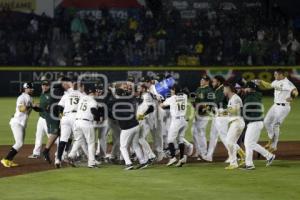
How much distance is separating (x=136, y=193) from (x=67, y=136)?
3238mm

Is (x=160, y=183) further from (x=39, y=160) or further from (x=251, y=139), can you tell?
(x=39, y=160)

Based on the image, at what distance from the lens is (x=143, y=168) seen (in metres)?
15.0

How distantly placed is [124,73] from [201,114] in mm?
14300

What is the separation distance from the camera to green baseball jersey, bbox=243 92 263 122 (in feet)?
48.4

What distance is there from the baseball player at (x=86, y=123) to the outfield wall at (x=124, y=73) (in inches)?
593

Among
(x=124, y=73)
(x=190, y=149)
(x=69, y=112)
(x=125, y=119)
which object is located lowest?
(x=190, y=149)

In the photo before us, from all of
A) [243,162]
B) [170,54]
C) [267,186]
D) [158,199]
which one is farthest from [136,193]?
[170,54]

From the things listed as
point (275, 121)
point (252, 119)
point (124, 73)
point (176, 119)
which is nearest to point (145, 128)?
point (176, 119)

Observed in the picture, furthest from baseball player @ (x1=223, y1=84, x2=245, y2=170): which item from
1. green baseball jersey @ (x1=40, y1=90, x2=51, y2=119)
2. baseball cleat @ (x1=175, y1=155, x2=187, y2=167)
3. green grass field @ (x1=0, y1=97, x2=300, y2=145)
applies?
green grass field @ (x1=0, y1=97, x2=300, y2=145)

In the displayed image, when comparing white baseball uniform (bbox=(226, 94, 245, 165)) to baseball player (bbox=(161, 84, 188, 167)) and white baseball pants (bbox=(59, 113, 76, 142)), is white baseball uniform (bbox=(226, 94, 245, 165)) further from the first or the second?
white baseball pants (bbox=(59, 113, 76, 142))

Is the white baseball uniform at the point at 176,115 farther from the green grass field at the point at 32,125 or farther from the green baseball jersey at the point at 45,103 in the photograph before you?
the green grass field at the point at 32,125

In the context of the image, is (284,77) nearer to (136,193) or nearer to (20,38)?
(136,193)

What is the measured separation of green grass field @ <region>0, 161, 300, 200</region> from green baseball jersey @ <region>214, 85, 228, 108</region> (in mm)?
1498

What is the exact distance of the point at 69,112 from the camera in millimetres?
15109
